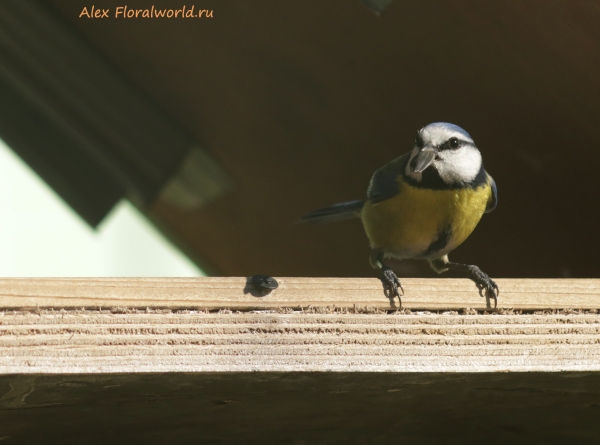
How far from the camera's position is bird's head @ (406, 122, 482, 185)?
5.04 feet

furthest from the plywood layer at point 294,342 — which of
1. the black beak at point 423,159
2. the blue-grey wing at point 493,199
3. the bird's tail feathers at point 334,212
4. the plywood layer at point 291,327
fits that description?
the bird's tail feathers at point 334,212

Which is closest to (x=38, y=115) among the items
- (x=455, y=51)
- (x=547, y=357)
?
(x=455, y=51)

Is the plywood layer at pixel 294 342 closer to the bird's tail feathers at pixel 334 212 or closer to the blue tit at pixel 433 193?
the blue tit at pixel 433 193

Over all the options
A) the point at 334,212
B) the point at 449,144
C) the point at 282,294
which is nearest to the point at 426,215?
the point at 449,144

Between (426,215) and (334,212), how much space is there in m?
0.34

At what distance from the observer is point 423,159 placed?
151 cm

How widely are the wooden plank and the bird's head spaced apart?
650 mm

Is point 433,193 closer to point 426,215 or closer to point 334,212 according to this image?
point 426,215

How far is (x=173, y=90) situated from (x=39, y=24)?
373 mm

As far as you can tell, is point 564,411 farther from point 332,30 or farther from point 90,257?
point 90,257

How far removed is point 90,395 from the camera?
81cm

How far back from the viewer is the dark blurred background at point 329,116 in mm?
1462

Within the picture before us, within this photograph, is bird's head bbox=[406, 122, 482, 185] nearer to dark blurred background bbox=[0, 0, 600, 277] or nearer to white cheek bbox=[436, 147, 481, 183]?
white cheek bbox=[436, 147, 481, 183]

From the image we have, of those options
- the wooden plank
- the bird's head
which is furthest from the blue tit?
the wooden plank
